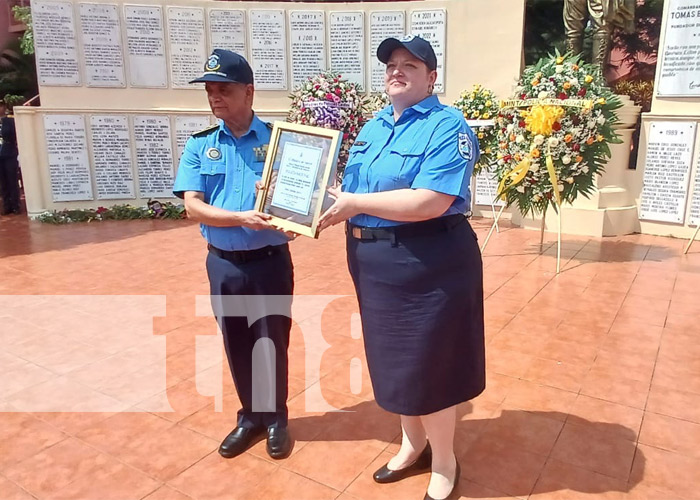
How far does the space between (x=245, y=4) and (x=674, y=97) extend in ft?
20.3

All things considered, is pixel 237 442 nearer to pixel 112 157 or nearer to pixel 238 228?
pixel 238 228

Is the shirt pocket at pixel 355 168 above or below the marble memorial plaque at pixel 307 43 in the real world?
below

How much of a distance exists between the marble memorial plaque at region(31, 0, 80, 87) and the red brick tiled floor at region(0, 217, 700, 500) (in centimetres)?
395

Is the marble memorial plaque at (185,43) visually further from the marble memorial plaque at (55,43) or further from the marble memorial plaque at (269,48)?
the marble memorial plaque at (55,43)

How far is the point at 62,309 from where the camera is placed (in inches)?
181

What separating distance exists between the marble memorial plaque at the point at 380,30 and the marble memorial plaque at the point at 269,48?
1.36 m

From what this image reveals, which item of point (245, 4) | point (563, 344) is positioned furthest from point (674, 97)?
point (245, 4)

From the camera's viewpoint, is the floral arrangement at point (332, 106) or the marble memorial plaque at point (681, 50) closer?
the marble memorial plaque at point (681, 50)

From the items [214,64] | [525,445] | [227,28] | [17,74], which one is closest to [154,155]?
[227,28]

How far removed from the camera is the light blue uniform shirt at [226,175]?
7.91ft

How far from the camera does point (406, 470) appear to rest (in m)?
2.46

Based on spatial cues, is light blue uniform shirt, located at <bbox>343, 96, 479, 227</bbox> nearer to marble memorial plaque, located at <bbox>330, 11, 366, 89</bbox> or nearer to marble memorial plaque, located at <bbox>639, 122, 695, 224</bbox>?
marble memorial plaque, located at <bbox>639, 122, 695, 224</bbox>

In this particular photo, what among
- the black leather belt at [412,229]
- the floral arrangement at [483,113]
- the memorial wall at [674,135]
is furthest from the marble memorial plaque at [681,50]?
the black leather belt at [412,229]

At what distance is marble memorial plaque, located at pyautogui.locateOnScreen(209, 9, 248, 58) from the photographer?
8.80 meters
